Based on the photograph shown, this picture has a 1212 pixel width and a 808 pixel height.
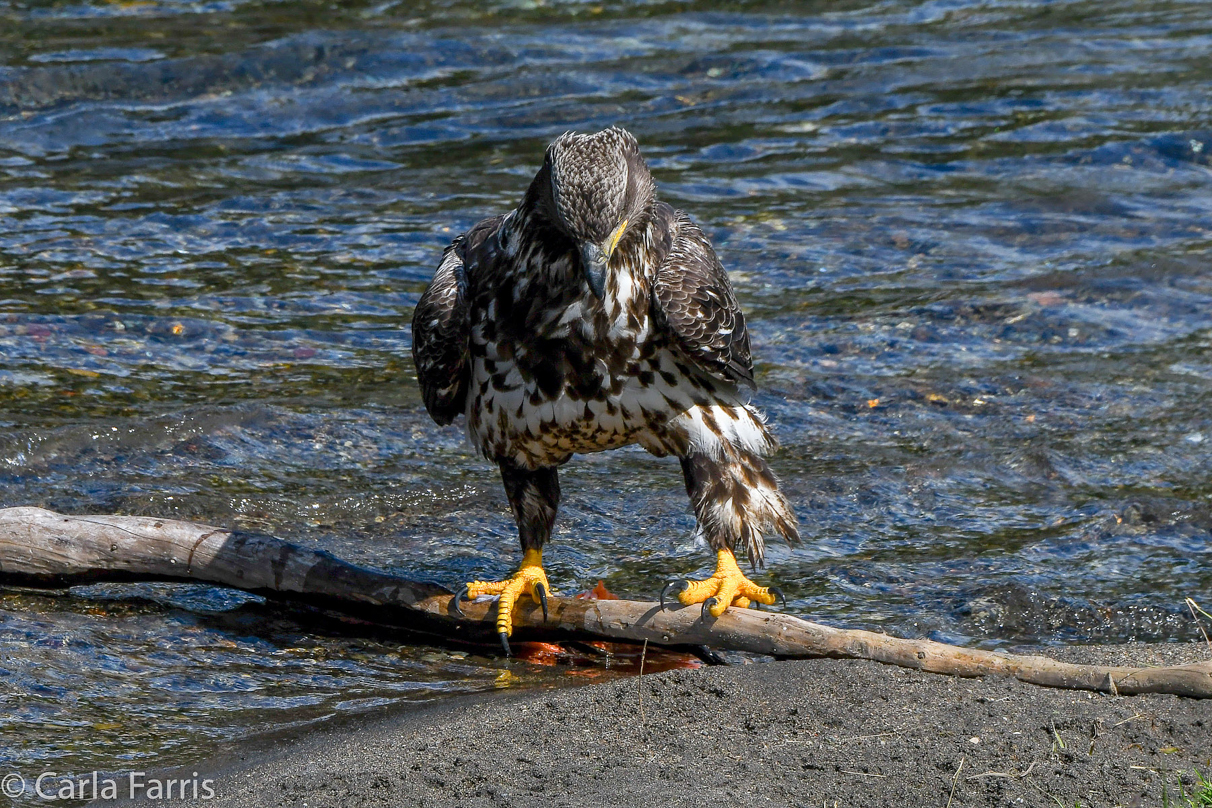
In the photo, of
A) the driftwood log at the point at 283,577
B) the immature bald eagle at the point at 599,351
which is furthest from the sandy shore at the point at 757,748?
the immature bald eagle at the point at 599,351

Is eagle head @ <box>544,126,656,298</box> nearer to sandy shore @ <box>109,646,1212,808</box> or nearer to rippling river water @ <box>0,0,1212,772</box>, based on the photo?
sandy shore @ <box>109,646,1212,808</box>

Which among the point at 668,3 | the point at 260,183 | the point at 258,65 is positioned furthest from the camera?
the point at 668,3

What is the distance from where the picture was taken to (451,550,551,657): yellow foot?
18.8ft

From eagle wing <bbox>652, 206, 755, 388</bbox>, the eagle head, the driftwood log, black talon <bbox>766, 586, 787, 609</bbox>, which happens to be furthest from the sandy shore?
the eagle head

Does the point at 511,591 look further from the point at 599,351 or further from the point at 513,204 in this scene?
the point at 513,204

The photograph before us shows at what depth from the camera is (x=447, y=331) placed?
5809 millimetres

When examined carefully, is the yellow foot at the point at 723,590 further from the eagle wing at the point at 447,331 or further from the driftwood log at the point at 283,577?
the eagle wing at the point at 447,331

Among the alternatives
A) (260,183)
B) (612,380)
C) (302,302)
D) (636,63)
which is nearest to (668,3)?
(636,63)

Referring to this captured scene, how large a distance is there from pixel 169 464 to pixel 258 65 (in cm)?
782

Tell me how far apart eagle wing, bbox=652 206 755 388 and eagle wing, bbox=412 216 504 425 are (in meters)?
0.78

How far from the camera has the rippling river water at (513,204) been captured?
6.11 m

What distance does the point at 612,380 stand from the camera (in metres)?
5.54

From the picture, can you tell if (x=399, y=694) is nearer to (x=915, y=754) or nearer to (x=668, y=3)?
(x=915, y=754)

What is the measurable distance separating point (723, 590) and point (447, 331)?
1.51 meters
